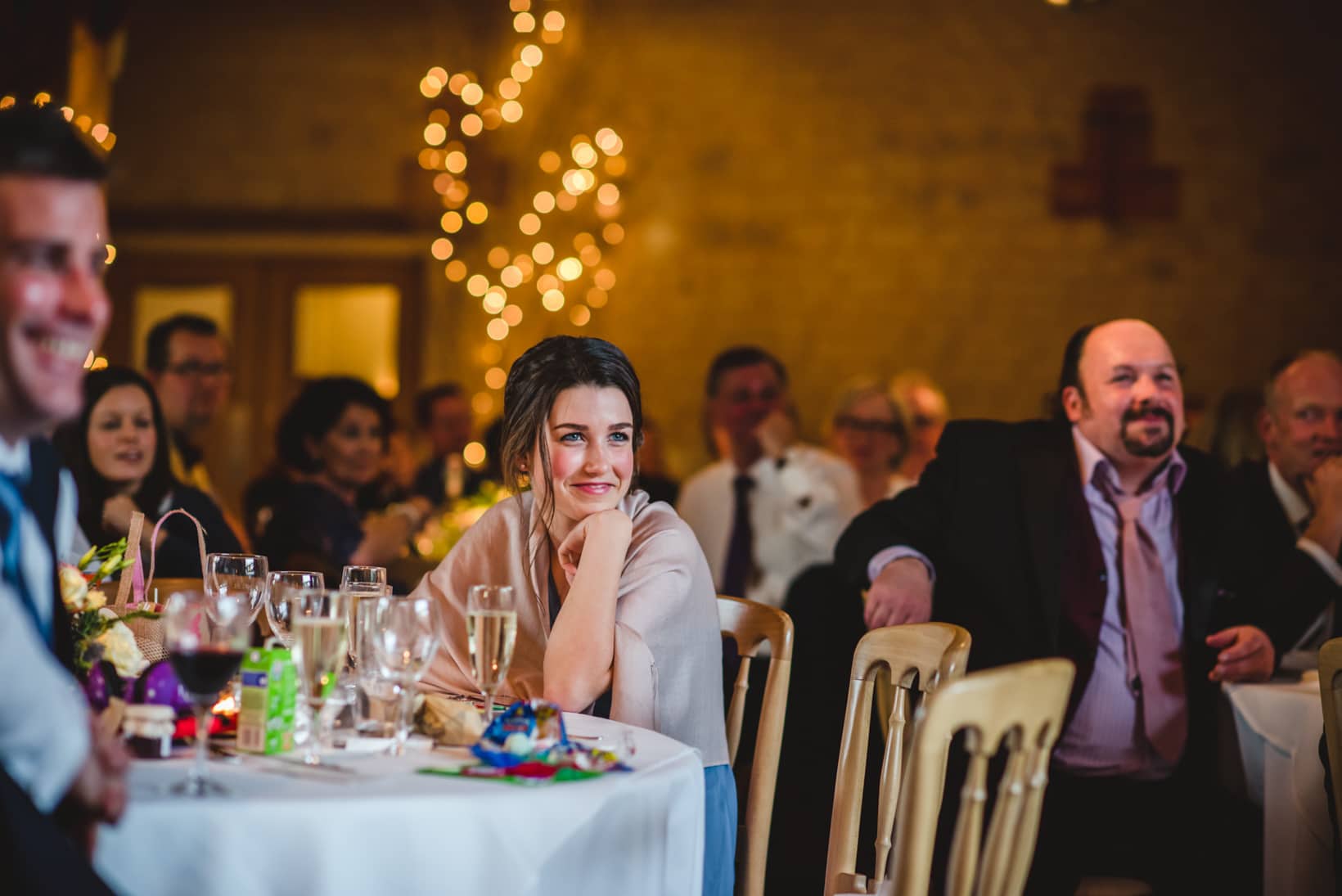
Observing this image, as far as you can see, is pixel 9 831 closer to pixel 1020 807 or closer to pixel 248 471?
pixel 1020 807

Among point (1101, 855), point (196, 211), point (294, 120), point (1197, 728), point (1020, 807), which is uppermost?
point (294, 120)

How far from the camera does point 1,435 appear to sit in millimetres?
1335

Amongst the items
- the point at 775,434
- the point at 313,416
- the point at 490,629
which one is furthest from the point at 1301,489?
the point at 313,416

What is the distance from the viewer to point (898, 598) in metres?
3.04

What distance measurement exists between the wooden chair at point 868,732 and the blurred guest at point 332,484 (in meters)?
2.21

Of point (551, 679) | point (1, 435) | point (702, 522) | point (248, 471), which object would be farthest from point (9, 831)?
point (248, 471)

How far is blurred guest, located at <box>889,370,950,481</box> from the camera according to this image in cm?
629

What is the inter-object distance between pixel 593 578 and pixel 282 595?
489 millimetres

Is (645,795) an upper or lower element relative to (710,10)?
lower

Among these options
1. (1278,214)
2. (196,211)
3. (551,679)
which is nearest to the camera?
(551,679)

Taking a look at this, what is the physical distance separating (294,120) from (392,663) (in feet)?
23.3

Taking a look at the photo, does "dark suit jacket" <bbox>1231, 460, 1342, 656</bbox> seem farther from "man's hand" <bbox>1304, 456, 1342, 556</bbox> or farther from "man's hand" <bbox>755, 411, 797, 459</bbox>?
"man's hand" <bbox>755, 411, 797, 459</bbox>

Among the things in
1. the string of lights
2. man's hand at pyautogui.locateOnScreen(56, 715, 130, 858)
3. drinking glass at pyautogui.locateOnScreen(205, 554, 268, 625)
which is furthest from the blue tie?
the string of lights

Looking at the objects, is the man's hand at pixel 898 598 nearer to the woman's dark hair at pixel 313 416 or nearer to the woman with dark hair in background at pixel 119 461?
the woman with dark hair in background at pixel 119 461
